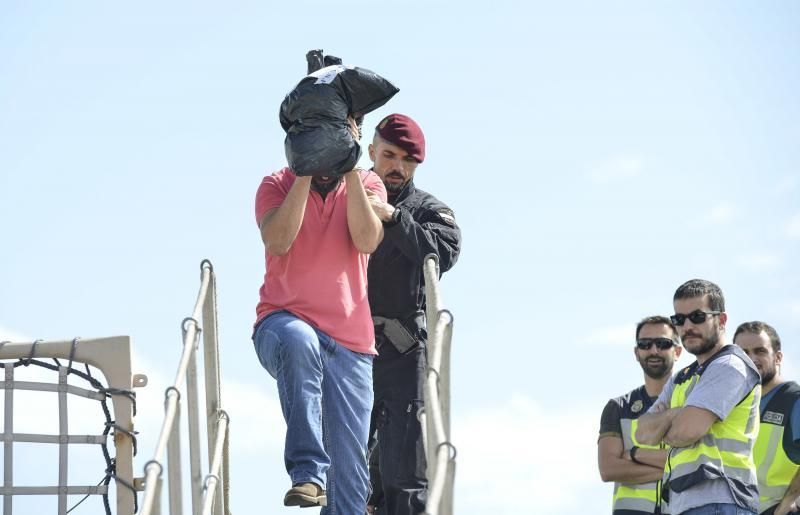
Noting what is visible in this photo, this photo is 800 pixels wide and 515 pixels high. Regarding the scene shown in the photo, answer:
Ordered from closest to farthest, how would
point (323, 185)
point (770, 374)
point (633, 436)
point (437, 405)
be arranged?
1. point (437, 405)
2. point (323, 185)
3. point (633, 436)
4. point (770, 374)

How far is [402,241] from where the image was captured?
23.2 feet

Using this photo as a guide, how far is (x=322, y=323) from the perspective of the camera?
6250mm

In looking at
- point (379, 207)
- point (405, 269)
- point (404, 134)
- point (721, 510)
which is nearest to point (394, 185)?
point (404, 134)

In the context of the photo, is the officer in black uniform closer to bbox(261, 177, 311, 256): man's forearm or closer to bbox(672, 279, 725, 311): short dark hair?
bbox(261, 177, 311, 256): man's forearm

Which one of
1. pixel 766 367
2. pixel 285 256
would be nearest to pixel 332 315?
pixel 285 256

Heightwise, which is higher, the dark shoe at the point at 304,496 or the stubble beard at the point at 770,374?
the stubble beard at the point at 770,374

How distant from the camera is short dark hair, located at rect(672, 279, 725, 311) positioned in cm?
Answer: 670

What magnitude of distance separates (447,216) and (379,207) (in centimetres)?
90

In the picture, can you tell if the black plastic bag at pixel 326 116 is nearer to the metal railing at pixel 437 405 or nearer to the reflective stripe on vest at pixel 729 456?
the metal railing at pixel 437 405

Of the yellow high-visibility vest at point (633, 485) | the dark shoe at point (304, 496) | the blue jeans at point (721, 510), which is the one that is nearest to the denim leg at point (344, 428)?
the dark shoe at point (304, 496)

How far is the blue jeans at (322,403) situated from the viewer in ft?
19.3

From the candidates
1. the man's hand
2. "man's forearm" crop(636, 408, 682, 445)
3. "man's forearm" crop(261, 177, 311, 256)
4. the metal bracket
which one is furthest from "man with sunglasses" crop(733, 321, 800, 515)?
the metal bracket

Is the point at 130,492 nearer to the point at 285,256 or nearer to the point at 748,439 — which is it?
the point at 285,256

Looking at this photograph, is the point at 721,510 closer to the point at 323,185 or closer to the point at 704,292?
the point at 704,292
